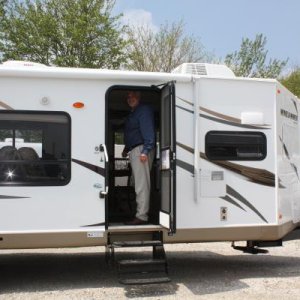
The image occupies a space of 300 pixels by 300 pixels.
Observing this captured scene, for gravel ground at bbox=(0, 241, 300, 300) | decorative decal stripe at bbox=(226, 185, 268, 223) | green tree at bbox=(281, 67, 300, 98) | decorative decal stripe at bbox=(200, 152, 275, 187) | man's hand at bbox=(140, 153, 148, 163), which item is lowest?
gravel ground at bbox=(0, 241, 300, 300)

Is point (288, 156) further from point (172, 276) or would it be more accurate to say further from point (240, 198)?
point (172, 276)

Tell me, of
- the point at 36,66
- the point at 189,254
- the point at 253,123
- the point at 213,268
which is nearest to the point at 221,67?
the point at 253,123

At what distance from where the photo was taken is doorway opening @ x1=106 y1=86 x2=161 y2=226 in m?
7.34

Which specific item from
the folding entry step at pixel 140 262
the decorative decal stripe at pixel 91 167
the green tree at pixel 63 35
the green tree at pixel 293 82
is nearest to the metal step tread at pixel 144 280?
the folding entry step at pixel 140 262

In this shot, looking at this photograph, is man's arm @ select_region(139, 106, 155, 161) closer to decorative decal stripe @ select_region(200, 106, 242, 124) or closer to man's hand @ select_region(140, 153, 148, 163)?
man's hand @ select_region(140, 153, 148, 163)

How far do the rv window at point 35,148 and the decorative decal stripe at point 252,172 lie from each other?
1.82 meters

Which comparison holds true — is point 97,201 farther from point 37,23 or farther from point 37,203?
point 37,23

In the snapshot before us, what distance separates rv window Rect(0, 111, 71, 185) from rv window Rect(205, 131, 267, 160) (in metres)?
1.88

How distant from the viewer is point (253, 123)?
694 cm

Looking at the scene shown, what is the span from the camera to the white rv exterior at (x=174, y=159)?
616cm

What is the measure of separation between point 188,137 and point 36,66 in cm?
213

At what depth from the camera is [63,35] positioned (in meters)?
17.8

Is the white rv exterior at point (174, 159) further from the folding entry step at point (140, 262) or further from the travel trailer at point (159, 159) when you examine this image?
the folding entry step at point (140, 262)

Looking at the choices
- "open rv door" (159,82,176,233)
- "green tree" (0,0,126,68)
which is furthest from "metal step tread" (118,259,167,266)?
"green tree" (0,0,126,68)
